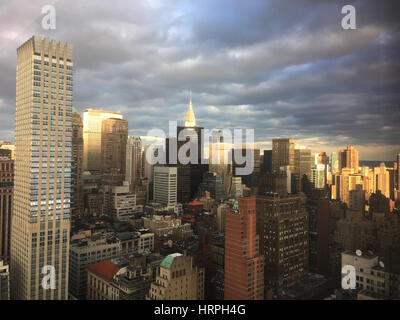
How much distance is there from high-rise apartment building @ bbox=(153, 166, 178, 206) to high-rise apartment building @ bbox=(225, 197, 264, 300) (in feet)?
58.3

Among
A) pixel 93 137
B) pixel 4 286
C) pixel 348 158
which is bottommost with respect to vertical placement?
pixel 4 286

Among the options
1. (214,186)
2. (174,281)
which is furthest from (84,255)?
(214,186)

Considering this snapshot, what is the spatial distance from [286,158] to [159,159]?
2134 centimetres

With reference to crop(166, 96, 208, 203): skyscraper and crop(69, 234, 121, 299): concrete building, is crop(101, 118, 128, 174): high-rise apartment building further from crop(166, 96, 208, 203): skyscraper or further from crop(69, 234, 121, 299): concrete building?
crop(69, 234, 121, 299): concrete building

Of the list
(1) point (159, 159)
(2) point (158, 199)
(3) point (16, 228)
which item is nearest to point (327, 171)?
(3) point (16, 228)

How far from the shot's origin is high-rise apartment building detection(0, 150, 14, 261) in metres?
14.5

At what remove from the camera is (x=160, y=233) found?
19.2m

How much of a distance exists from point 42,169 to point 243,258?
7.63 m

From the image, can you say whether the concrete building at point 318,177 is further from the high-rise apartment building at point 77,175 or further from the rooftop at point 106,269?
the high-rise apartment building at point 77,175

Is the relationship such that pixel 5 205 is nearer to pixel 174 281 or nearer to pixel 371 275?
Result: pixel 174 281

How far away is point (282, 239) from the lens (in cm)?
1405

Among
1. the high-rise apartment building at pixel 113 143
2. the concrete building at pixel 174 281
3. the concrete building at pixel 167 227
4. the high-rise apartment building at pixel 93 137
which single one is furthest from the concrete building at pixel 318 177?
the high-rise apartment building at pixel 93 137

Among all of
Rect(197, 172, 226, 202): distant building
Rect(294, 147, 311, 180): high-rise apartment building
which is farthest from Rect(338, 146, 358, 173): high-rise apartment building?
Rect(197, 172, 226, 202): distant building

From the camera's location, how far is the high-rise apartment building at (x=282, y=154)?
53.2ft
